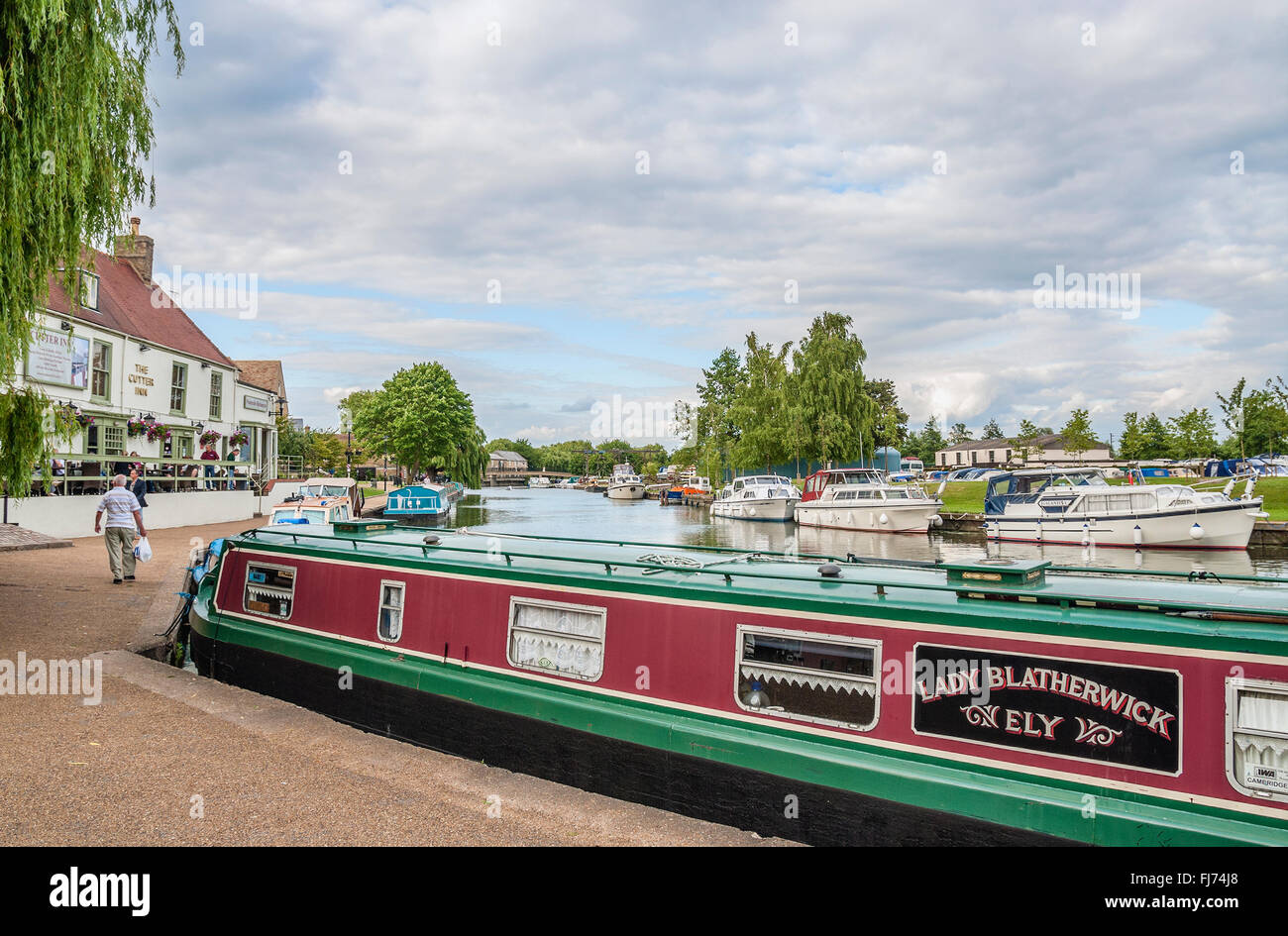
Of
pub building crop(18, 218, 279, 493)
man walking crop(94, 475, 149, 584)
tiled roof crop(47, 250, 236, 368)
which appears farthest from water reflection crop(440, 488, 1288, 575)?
tiled roof crop(47, 250, 236, 368)

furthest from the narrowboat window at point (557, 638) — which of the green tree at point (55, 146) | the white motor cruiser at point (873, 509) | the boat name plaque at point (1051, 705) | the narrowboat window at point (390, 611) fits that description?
the white motor cruiser at point (873, 509)

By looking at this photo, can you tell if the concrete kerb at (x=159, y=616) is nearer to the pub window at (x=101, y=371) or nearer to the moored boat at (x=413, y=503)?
the pub window at (x=101, y=371)

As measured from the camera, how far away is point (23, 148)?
623cm

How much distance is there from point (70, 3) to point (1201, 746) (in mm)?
9700

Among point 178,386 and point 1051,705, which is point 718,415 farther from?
point 1051,705

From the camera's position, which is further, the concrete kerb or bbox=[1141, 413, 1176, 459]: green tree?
bbox=[1141, 413, 1176, 459]: green tree

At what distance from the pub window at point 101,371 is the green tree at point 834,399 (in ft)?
109

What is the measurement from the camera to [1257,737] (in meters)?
3.29

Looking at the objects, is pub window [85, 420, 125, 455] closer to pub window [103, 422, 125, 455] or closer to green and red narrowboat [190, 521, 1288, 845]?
pub window [103, 422, 125, 455]

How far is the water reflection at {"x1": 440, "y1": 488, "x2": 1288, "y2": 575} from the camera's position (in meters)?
20.0

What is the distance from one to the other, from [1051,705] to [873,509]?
29308mm

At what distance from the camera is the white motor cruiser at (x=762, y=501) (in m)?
38.5

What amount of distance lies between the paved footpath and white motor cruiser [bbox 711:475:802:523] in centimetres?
3322
